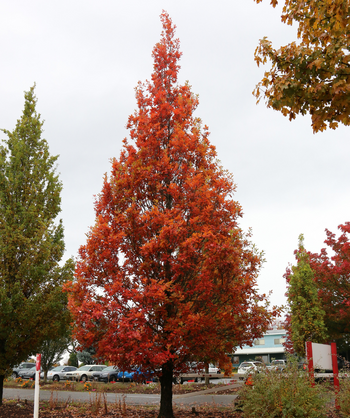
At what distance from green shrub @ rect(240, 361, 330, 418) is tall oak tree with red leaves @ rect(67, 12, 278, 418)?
1641mm

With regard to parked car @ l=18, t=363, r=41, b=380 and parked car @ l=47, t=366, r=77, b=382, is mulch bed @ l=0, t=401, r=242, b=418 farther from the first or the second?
parked car @ l=18, t=363, r=41, b=380

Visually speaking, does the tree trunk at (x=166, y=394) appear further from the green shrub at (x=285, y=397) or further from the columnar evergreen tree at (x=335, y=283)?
the columnar evergreen tree at (x=335, y=283)

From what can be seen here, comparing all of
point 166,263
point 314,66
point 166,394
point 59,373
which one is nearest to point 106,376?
point 59,373

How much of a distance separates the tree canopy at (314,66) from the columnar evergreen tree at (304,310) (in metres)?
18.5

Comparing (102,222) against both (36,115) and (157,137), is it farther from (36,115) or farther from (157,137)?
(36,115)

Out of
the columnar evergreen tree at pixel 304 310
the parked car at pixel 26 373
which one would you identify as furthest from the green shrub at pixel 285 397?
the parked car at pixel 26 373

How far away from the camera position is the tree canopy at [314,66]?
5.77 m

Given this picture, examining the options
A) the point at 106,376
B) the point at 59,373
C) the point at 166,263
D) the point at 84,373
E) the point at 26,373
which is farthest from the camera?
the point at 26,373

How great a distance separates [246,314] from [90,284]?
167 inches

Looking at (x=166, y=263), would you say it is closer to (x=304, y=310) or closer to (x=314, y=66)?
(x=314, y=66)

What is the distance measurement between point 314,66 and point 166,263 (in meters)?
5.86

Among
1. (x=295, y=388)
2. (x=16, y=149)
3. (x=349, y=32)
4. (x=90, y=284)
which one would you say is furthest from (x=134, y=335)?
(x=16, y=149)

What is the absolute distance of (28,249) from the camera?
12.6 m

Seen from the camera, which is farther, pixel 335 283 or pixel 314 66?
pixel 335 283
